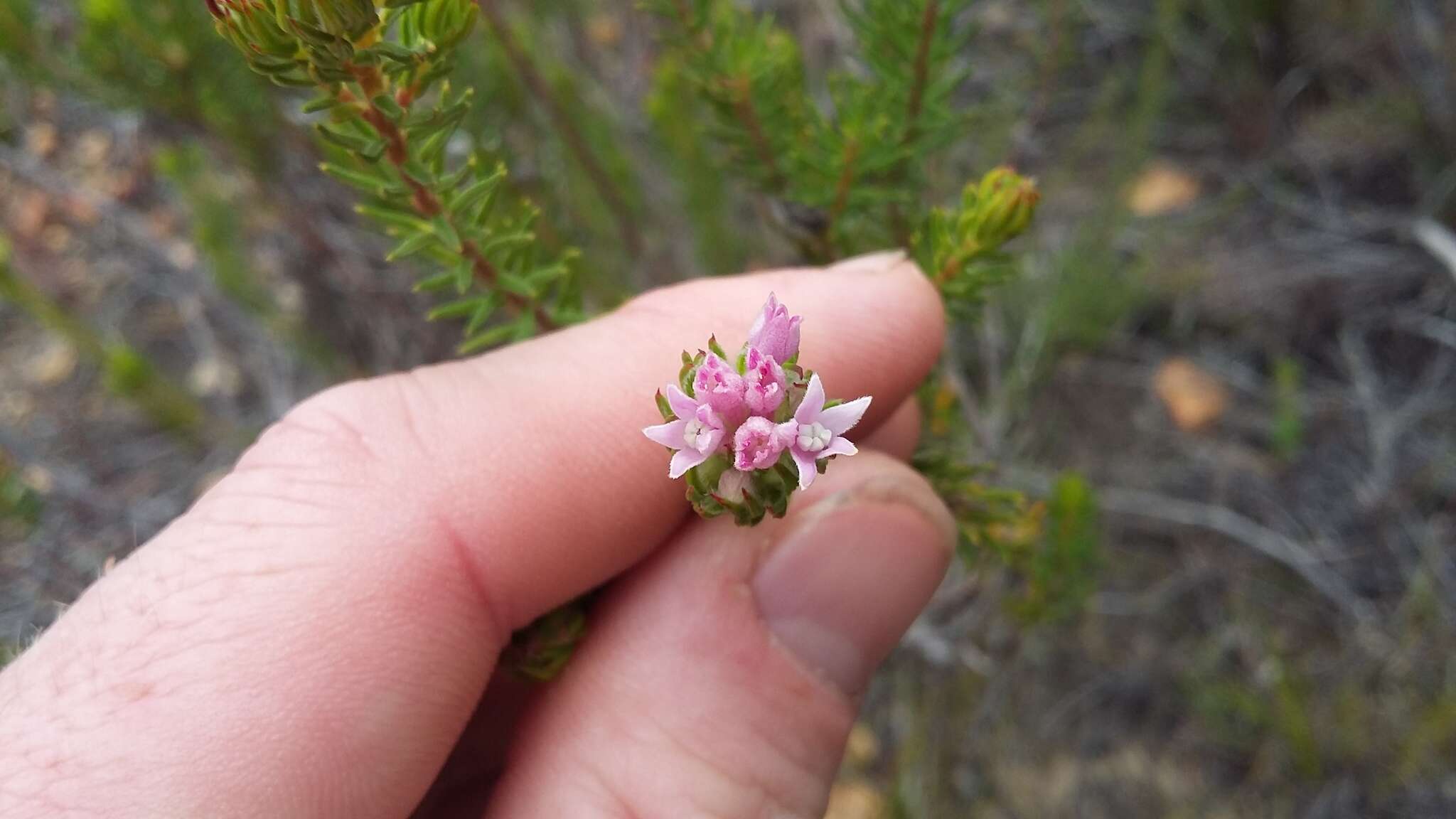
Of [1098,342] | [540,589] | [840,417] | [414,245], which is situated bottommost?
[1098,342]

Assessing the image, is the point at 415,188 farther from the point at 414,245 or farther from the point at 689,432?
the point at 689,432

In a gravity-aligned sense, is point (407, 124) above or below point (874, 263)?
above


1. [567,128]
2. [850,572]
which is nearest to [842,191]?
[850,572]

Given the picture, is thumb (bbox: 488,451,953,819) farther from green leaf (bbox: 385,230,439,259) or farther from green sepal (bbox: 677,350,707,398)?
green leaf (bbox: 385,230,439,259)

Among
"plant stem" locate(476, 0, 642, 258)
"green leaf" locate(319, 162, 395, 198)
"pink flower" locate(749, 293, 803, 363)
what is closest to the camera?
"pink flower" locate(749, 293, 803, 363)

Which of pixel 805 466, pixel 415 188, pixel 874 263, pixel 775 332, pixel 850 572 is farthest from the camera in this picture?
pixel 850 572

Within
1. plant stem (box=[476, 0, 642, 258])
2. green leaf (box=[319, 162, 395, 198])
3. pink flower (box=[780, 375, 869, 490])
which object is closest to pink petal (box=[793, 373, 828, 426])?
pink flower (box=[780, 375, 869, 490])

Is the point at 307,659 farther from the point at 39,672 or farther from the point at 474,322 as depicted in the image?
the point at 474,322
